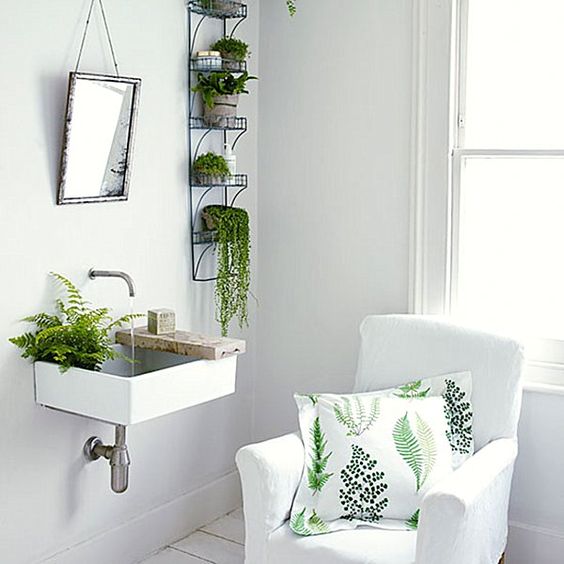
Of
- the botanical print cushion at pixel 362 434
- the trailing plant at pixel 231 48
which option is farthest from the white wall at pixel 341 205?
the botanical print cushion at pixel 362 434

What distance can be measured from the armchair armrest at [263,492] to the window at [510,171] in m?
0.94

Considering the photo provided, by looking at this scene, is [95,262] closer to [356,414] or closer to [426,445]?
[356,414]

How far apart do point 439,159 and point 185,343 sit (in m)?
1.04

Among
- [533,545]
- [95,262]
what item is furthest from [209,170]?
[533,545]

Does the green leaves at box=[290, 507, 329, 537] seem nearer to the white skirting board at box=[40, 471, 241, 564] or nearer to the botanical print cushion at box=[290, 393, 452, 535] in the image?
the botanical print cushion at box=[290, 393, 452, 535]

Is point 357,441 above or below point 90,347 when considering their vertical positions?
below

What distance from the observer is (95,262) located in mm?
2887

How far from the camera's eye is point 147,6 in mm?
2980

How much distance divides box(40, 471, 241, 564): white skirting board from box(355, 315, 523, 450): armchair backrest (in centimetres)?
82

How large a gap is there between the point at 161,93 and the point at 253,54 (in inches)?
21.4

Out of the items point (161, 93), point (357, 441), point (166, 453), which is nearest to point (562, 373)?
point (357, 441)

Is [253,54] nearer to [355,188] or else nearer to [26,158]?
[355,188]

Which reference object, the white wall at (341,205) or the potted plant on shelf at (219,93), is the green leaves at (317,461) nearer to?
the white wall at (341,205)

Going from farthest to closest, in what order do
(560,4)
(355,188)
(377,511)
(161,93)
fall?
(355,188)
(161,93)
(560,4)
(377,511)
